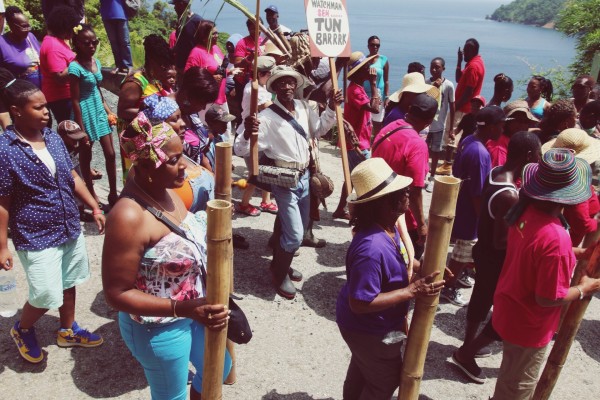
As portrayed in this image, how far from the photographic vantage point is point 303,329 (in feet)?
15.8

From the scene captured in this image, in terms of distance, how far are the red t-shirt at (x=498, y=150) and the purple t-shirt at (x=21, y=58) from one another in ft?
18.4

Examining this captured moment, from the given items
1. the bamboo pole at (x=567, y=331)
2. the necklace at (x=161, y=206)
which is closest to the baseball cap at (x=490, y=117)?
the bamboo pole at (x=567, y=331)

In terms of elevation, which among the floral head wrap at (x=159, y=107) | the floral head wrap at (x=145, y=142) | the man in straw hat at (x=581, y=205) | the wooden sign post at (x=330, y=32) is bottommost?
the man in straw hat at (x=581, y=205)

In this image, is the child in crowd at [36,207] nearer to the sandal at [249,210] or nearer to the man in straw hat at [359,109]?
the sandal at [249,210]

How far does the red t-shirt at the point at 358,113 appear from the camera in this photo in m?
6.42

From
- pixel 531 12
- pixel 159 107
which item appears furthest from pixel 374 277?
pixel 531 12

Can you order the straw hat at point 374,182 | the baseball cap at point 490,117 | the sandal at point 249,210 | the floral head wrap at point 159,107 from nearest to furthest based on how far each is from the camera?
the straw hat at point 374,182
the floral head wrap at point 159,107
the baseball cap at point 490,117
the sandal at point 249,210

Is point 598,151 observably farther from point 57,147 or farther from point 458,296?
point 57,147

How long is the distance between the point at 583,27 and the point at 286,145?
48.1 ft

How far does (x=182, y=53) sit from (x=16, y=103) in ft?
16.7

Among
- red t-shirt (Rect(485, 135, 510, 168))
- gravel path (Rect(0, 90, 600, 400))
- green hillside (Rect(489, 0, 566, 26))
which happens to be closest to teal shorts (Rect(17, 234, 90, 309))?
gravel path (Rect(0, 90, 600, 400))

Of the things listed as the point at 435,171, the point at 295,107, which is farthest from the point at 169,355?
the point at 435,171

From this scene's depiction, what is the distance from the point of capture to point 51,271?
381cm

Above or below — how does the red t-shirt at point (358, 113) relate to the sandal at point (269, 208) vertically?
above
